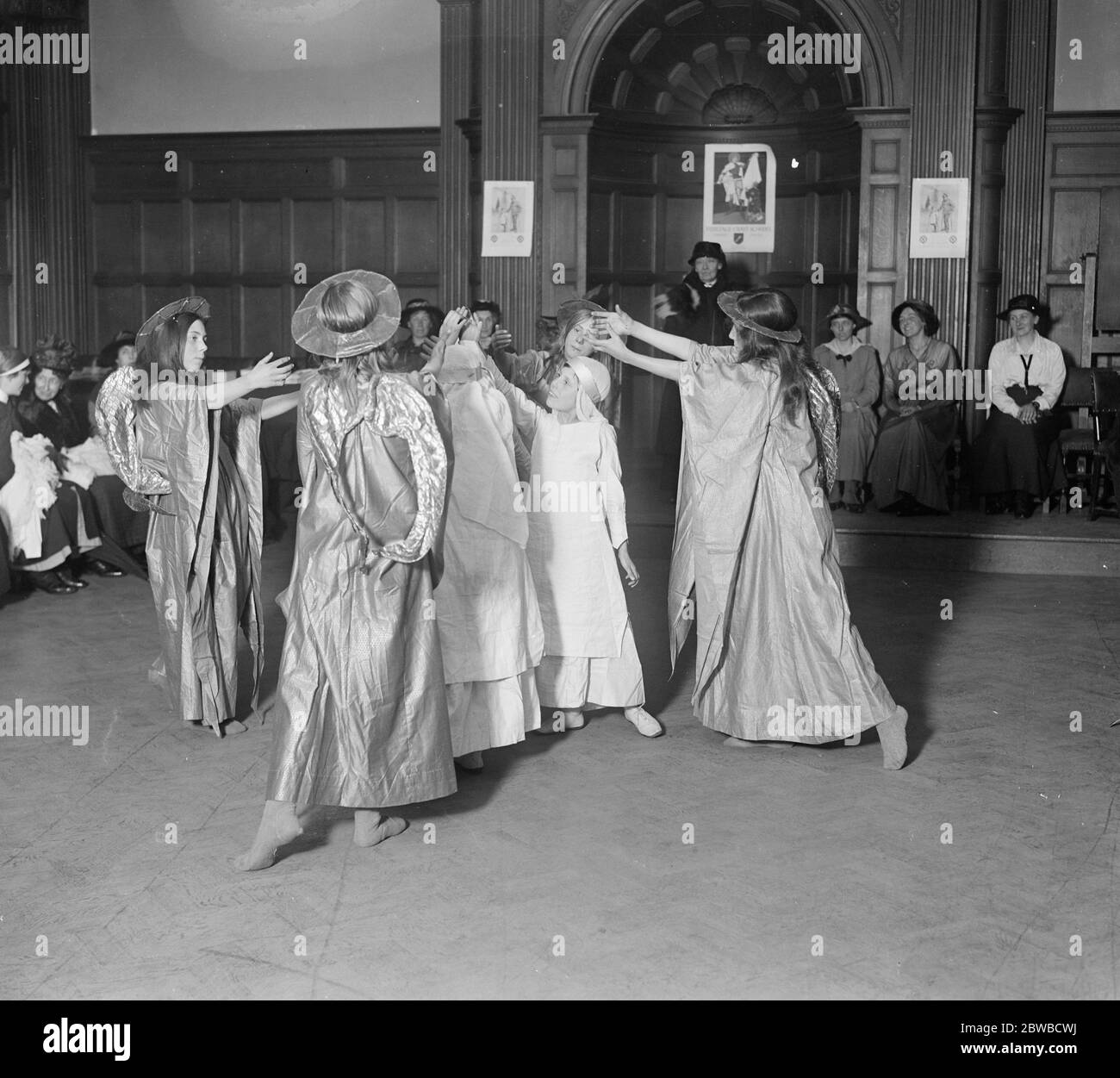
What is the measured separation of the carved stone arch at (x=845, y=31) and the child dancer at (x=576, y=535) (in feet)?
17.4

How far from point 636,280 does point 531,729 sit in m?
6.24

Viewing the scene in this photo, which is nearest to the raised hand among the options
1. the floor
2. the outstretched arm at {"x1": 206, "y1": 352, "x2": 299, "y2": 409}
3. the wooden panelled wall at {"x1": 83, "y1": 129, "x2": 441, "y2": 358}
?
the outstretched arm at {"x1": 206, "y1": 352, "x2": 299, "y2": 409}

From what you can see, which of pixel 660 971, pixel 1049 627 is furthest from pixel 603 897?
pixel 1049 627

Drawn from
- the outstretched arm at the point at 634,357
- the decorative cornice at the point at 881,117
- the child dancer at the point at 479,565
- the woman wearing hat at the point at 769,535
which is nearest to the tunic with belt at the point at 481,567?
the child dancer at the point at 479,565

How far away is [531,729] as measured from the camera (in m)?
4.64

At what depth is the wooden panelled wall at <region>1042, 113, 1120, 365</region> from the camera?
376 inches

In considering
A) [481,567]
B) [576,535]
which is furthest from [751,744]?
[481,567]

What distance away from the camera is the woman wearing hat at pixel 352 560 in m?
3.55

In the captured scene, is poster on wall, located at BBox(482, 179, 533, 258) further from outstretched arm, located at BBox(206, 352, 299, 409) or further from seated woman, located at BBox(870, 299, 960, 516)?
outstretched arm, located at BBox(206, 352, 299, 409)

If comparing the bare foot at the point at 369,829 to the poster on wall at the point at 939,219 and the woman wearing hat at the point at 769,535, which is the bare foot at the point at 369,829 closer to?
the woman wearing hat at the point at 769,535

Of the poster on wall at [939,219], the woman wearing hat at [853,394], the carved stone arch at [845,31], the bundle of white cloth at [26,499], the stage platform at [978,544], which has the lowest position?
the stage platform at [978,544]

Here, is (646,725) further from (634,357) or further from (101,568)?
(101,568)

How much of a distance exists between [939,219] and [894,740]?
5.74 meters

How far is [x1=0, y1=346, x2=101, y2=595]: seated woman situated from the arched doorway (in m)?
4.11
